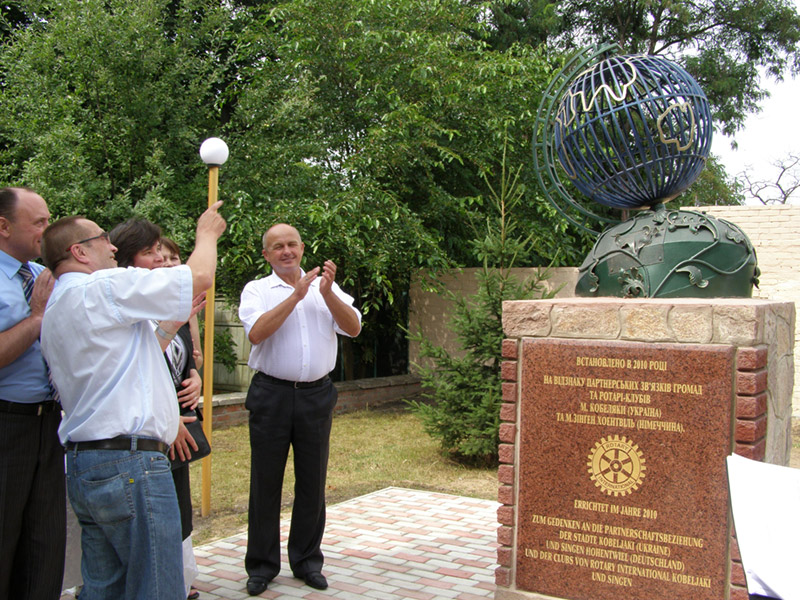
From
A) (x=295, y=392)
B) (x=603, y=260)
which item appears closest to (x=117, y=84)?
(x=295, y=392)

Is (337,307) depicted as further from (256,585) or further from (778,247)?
(778,247)

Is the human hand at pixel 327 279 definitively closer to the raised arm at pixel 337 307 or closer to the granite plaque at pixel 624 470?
the raised arm at pixel 337 307

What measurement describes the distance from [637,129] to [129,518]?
9.39ft

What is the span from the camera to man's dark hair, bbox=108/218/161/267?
342 cm

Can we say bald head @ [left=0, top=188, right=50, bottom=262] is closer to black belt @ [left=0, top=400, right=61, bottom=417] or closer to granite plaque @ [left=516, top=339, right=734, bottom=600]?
black belt @ [left=0, top=400, right=61, bottom=417]

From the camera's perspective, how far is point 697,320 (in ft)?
10.5

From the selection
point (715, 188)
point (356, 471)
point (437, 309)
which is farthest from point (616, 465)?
point (715, 188)

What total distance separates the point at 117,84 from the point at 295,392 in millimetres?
6748

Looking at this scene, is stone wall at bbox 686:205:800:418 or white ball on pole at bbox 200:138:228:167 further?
stone wall at bbox 686:205:800:418

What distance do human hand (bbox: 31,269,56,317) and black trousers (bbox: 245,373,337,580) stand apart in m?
1.37

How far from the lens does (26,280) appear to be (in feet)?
10.1

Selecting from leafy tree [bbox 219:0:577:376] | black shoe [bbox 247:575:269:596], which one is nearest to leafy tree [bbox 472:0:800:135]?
leafy tree [bbox 219:0:577:376]

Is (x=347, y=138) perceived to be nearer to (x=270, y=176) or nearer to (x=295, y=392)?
(x=270, y=176)

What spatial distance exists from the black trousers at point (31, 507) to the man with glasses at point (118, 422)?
400 mm
